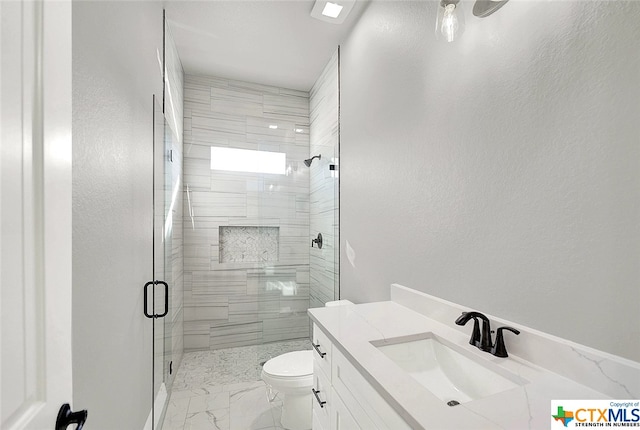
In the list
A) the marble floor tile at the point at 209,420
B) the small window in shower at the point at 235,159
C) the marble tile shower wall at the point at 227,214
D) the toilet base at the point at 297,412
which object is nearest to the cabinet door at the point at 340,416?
the toilet base at the point at 297,412

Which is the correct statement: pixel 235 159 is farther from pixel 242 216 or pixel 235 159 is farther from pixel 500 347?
pixel 500 347

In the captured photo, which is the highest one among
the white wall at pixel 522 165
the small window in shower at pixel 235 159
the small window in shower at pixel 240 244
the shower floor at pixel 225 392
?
the small window in shower at pixel 235 159

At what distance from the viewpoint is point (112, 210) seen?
1246 millimetres

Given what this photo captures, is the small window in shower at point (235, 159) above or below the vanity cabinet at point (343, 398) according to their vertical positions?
above

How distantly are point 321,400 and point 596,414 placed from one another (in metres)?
1.03

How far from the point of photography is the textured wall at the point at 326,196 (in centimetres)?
268

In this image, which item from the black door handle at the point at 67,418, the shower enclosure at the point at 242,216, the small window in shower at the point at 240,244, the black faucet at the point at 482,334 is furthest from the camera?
the small window in shower at the point at 240,244

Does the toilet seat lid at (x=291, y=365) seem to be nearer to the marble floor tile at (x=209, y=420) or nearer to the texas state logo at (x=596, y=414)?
the marble floor tile at (x=209, y=420)

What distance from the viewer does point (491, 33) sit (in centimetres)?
116

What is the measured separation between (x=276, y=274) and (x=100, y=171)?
6.30 ft

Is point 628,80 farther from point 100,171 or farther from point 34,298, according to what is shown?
point 100,171

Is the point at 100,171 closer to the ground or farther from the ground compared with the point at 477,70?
closer to the ground

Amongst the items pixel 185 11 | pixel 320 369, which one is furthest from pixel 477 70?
pixel 185 11

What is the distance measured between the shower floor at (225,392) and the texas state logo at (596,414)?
1.78m
